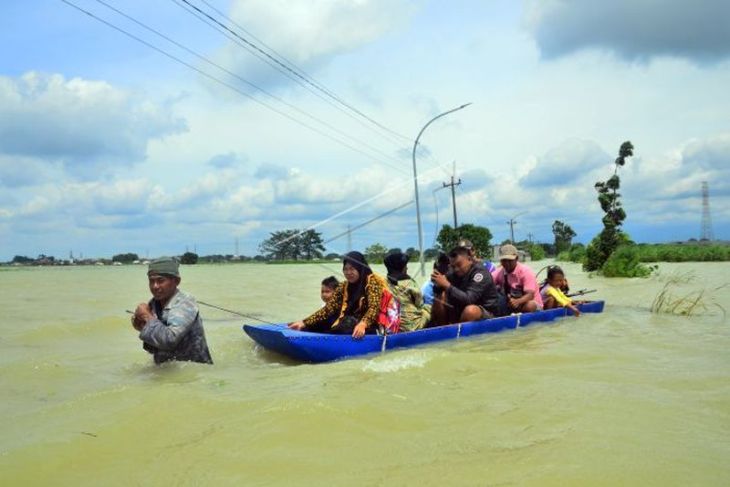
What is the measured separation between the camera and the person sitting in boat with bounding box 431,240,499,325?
25.2 feet

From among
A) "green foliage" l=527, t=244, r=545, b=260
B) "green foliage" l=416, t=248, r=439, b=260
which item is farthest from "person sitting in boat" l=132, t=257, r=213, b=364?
"green foliage" l=527, t=244, r=545, b=260

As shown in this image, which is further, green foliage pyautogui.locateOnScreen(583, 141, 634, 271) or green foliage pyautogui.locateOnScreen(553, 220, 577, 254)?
green foliage pyautogui.locateOnScreen(553, 220, 577, 254)

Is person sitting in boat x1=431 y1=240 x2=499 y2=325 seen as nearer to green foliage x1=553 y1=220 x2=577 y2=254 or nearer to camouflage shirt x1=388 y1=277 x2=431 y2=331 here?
camouflage shirt x1=388 y1=277 x2=431 y2=331

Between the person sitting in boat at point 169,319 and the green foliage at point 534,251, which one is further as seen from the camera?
the green foliage at point 534,251

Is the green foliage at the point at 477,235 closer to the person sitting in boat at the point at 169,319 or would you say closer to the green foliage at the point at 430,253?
the green foliage at the point at 430,253

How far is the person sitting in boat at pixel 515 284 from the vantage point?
9.01 m

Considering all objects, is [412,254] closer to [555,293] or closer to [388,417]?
[555,293]

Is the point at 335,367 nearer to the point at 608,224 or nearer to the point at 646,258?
the point at 608,224

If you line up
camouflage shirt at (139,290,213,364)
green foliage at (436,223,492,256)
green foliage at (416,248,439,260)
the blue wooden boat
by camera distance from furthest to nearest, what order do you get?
green foliage at (436,223,492,256)
green foliage at (416,248,439,260)
the blue wooden boat
camouflage shirt at (139,290,213,364)

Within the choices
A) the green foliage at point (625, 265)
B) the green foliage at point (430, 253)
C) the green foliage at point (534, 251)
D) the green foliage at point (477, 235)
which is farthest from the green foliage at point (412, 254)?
the green foliage at point (534, 251)

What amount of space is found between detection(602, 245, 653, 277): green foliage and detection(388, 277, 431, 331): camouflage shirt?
17.6 m

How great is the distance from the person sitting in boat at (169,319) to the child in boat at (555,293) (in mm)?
6230

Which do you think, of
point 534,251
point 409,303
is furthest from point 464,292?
point 534,251

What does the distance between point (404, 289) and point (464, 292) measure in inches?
32.8
